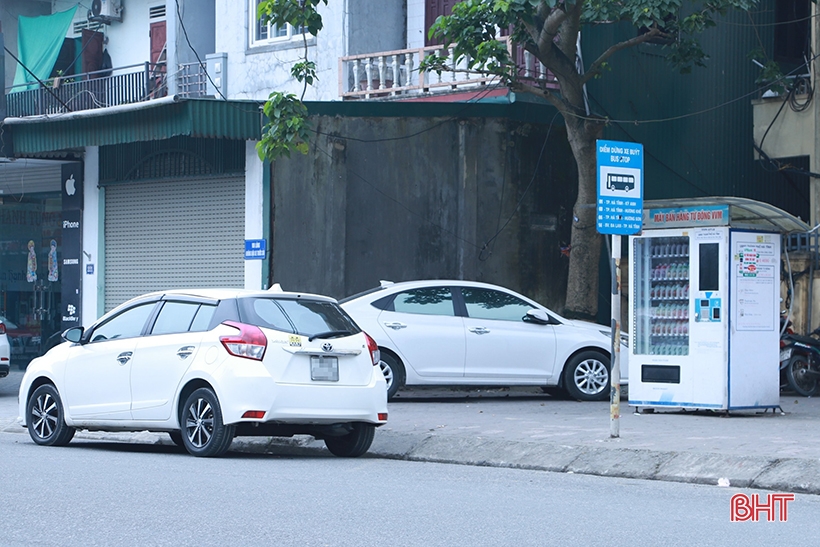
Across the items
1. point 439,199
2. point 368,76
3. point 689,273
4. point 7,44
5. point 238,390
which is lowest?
point 238,390

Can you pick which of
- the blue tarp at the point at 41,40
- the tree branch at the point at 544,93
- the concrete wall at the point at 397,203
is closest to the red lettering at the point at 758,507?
the tree branch at the point at 544,93

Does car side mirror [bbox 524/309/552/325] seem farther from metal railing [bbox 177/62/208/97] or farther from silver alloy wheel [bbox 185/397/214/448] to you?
metal railing [bbox 177/62/208/97]

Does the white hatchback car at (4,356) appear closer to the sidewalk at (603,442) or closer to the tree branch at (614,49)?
the sidewalk at (603,442)

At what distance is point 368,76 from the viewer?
2034 centimetres

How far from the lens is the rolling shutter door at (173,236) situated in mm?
19922

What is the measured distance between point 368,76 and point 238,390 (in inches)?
451

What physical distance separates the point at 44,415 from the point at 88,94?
1135cm

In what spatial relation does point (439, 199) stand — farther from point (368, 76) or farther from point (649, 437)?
point (649, 437)

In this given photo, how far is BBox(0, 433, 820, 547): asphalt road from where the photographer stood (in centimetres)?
647

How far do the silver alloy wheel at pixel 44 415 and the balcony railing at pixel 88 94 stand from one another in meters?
10.4

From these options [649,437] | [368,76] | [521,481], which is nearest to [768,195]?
[368,76]

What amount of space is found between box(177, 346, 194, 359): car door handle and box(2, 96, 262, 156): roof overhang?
8519mm

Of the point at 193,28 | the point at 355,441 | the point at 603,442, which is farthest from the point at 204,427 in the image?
the point at 193,28

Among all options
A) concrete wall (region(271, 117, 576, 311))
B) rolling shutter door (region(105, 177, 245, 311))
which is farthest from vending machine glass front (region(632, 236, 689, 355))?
rolling shutter door (region(105, 177, 245, 311))
